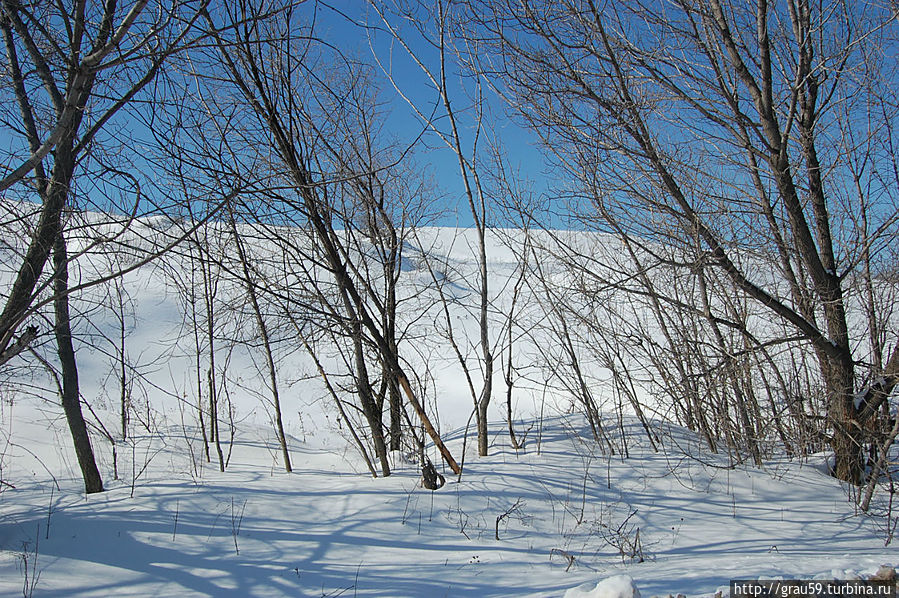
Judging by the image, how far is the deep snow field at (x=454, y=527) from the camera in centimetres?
345

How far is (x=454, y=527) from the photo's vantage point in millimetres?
4441

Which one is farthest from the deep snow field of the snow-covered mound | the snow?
the snow

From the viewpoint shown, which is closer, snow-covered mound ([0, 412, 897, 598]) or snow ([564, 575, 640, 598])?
snow ([564, 575, 640, 598])

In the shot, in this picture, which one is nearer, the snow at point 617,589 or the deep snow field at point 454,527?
the snow at point 617,589

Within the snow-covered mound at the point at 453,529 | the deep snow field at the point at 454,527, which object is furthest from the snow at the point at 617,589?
the deep snow field at the point at 454,527

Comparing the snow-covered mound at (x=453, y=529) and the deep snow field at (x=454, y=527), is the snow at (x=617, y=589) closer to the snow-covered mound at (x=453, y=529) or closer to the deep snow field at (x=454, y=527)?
the snow-covered mound at (x=453, y=529)

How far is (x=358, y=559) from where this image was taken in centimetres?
385

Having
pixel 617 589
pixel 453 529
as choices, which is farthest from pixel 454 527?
pixel 617 589

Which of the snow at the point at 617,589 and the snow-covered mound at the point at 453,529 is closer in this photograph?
the snow at the point at 617,589

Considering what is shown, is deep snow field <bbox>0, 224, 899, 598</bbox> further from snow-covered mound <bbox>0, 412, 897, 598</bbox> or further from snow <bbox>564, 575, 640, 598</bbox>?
snow <bbox>564, 575, 640, 598</bbox>

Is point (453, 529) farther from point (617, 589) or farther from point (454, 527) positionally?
point (617, 589)

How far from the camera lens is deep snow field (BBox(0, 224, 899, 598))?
11.3 feet

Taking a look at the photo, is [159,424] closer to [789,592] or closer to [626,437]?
[626,437]

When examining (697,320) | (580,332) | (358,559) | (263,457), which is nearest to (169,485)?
(358,559)
